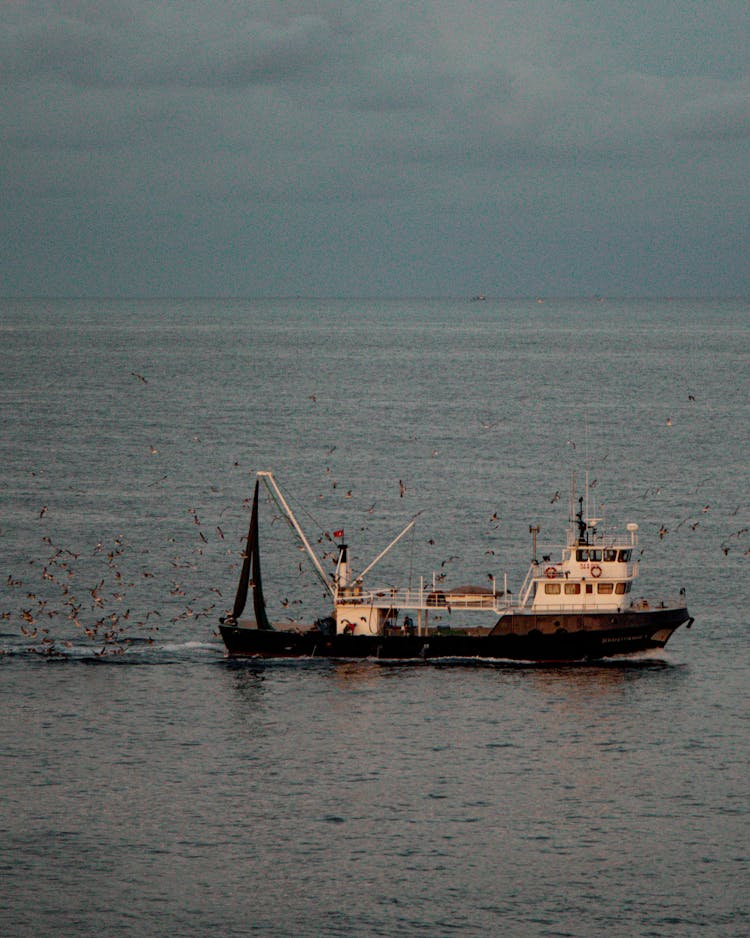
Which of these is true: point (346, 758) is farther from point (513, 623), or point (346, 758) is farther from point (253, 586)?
point (253, 586)

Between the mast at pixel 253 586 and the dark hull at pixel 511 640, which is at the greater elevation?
the mast at pixel 253 586

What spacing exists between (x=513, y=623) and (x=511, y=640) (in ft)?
3.24

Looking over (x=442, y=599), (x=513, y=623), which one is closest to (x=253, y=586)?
(x=442, y=599)

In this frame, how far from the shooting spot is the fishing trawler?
92312mm

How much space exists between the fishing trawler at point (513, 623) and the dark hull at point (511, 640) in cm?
6

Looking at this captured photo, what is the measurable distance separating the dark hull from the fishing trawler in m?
0.06

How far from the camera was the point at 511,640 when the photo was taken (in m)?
92.2

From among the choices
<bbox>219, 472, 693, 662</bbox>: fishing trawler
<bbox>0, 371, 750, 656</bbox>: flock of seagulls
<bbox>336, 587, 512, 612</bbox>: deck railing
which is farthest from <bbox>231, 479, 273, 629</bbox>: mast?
<bbox>0, 371, 750, 656</bbox>: flock of seagulls

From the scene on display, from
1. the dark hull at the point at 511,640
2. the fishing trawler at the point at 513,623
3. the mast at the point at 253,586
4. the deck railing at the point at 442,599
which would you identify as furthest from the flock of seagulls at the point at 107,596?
the mast at the point at 253,586

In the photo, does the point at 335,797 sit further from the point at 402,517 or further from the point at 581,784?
the point at 402,517

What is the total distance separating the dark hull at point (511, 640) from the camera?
303 feet

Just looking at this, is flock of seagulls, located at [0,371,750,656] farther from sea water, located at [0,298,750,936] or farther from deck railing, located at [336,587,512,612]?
deck railing, located at [336,587,512,612]

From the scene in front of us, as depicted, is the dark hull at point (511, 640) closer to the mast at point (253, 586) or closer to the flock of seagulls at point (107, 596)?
the mast at point (253, 586)

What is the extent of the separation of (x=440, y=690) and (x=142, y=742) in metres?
17.3
